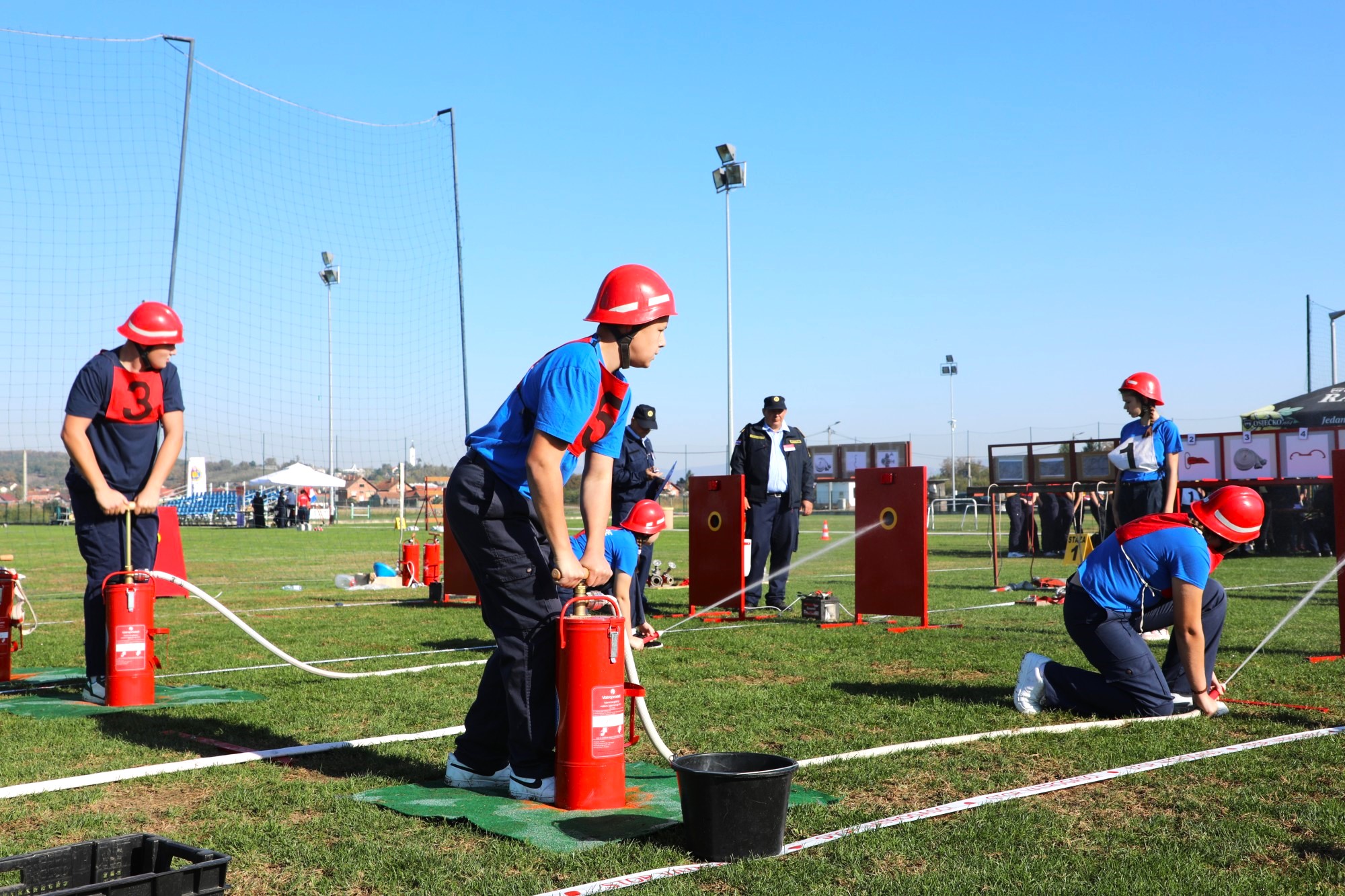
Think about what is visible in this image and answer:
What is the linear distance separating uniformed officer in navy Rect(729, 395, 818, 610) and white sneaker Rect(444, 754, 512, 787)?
747cm

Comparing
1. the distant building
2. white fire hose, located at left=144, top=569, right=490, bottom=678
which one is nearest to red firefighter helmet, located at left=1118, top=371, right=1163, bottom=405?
white fire hose, located at left=144, top=569, right=490, bottom=678

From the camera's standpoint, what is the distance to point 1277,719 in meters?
5.69

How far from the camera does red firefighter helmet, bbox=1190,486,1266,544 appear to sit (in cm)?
580

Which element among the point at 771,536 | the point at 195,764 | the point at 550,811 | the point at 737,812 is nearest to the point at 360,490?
the point at 771,536

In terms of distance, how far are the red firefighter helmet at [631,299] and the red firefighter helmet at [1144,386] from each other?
6234mm

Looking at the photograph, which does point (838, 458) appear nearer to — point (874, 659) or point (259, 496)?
point (259, 496)

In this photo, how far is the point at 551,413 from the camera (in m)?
3.98

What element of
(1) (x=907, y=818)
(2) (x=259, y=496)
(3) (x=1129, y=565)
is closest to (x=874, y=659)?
(3) (x=1129, y=565)

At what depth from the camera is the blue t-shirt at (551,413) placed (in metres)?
3.98

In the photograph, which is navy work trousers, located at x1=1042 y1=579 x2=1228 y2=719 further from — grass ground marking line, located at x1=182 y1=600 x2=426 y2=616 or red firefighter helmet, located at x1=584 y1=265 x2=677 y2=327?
grass ground marking line, located at x1=182 y1=600 x2=426 y2=616

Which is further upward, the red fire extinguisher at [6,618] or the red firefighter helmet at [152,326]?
the red firefighter helmet at [152,326]

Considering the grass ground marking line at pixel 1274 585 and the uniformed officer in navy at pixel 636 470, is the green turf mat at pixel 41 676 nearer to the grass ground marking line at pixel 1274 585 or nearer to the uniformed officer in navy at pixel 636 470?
the uniformed officer in navy at pixel 636 470

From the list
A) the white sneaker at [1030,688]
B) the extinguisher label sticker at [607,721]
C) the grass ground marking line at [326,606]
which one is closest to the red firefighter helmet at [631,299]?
the extinguisher label sticker at [607,721]

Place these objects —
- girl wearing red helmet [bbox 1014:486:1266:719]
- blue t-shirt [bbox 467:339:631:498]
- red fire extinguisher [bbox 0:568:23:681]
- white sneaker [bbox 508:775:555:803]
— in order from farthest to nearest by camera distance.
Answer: red fire extinguisher [bbox 0:568:23:681]
girl wearing red helmet [bbox 1014:486:1266:719]
white sneaker [bbox 508:775:555:803]
blue t-shirt [bbox 467:339:631:498]
